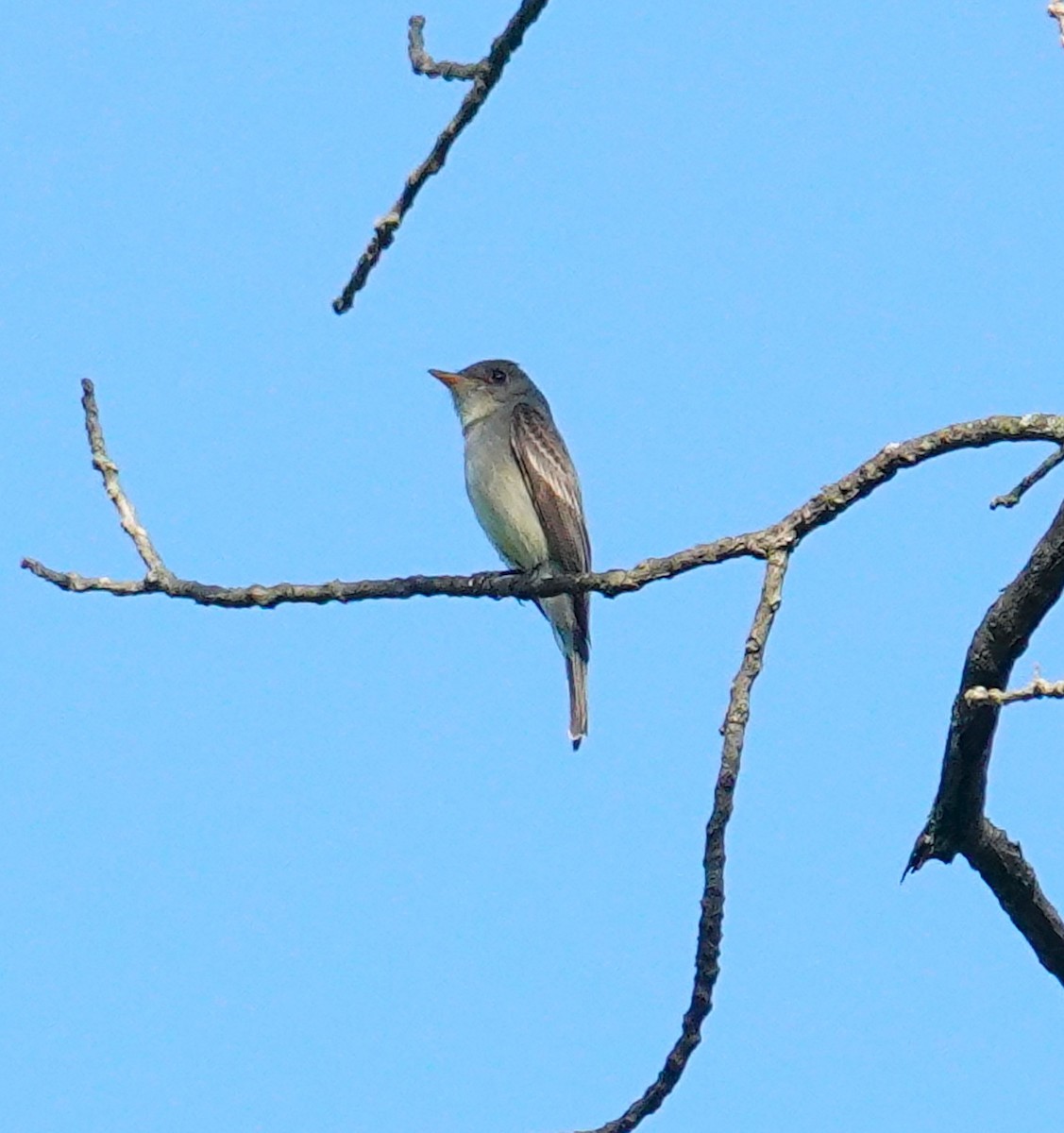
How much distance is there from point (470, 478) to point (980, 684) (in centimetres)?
689

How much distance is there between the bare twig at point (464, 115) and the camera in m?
4.70

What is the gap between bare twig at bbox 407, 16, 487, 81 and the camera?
479 centimetres

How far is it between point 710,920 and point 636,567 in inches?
58.6

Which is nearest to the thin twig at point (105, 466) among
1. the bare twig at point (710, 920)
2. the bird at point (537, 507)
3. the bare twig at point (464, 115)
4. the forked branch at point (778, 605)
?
the forked branch at point (778, 605)

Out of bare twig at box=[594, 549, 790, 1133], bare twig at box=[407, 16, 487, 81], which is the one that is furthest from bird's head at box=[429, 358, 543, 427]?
bare twig at box=[594, 549, 790, 1133]

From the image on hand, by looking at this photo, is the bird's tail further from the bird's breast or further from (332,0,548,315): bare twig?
(332,0,548,315): bare twig

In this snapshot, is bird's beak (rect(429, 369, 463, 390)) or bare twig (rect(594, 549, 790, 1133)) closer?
bare twig (rect(594, 549, 790, 1133))

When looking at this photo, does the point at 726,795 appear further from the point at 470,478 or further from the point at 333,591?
the point at 470,478

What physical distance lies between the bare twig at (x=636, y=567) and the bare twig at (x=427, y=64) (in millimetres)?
1466

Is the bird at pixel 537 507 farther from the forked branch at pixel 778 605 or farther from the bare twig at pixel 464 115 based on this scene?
the bare twig at pixel 464 115

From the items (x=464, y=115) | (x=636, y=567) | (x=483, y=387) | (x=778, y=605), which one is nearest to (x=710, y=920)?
(x=778, y=605)

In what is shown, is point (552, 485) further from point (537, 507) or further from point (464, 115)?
point (464, 115)

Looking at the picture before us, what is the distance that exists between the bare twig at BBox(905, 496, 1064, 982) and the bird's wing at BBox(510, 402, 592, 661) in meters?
6.02

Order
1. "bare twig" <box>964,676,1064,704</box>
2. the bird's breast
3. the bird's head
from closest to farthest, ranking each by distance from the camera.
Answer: "bare twig" <box>964,676,1064,704</box>
the bird's breast
the bird's head
